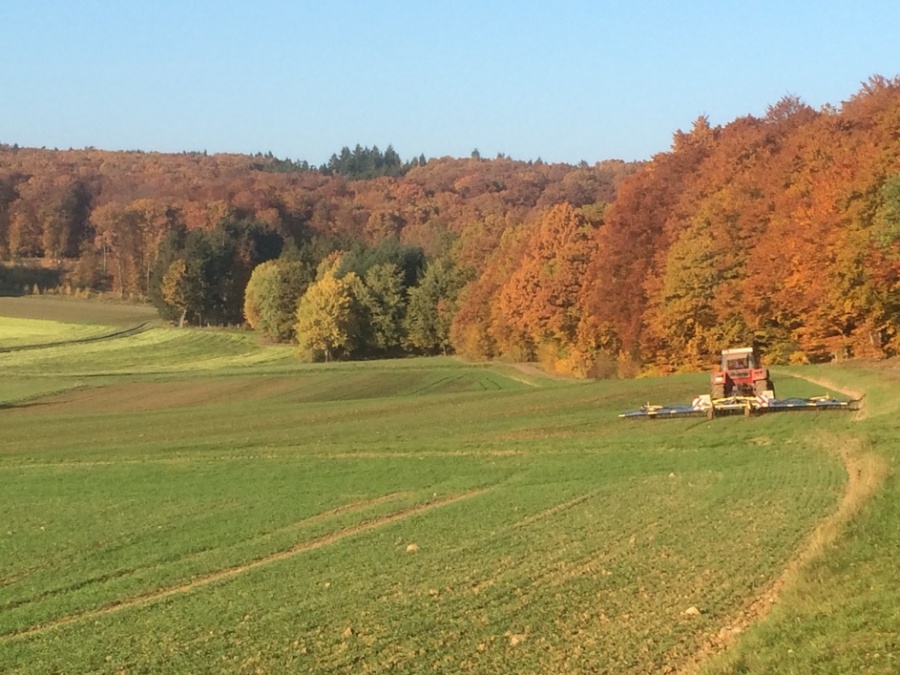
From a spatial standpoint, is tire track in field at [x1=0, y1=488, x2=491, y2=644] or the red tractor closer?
tire track in field at [x1=0, y1=488, x2=491, y2=644]

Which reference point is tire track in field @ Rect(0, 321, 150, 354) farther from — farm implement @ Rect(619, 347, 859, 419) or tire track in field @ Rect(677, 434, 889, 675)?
tire track in field @ Rect(677, 434, 889, 675)

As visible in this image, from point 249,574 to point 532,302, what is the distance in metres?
61.9

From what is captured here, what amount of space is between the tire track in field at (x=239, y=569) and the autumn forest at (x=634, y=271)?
30.2m

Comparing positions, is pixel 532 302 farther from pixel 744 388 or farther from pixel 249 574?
pixel 249 574

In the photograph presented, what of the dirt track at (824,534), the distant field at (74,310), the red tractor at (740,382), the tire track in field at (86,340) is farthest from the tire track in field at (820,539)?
the distant field at (74,310)

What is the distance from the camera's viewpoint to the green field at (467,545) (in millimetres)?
12688

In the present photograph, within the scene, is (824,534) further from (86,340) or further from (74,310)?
(74,310)

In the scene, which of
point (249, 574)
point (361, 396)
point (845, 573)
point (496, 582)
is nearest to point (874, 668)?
point (845, 573)

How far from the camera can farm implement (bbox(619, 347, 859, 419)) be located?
36.7 metres

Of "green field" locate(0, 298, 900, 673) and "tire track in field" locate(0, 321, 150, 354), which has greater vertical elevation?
"green field" locate(0, 298, 900, 673)

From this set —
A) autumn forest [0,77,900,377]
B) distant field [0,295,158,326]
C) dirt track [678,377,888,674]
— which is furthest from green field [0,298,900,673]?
distant field [0,295,158,326]

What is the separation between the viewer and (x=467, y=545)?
62.4 feet

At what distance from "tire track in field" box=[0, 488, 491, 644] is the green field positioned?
8 cm

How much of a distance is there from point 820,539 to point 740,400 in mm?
22086
